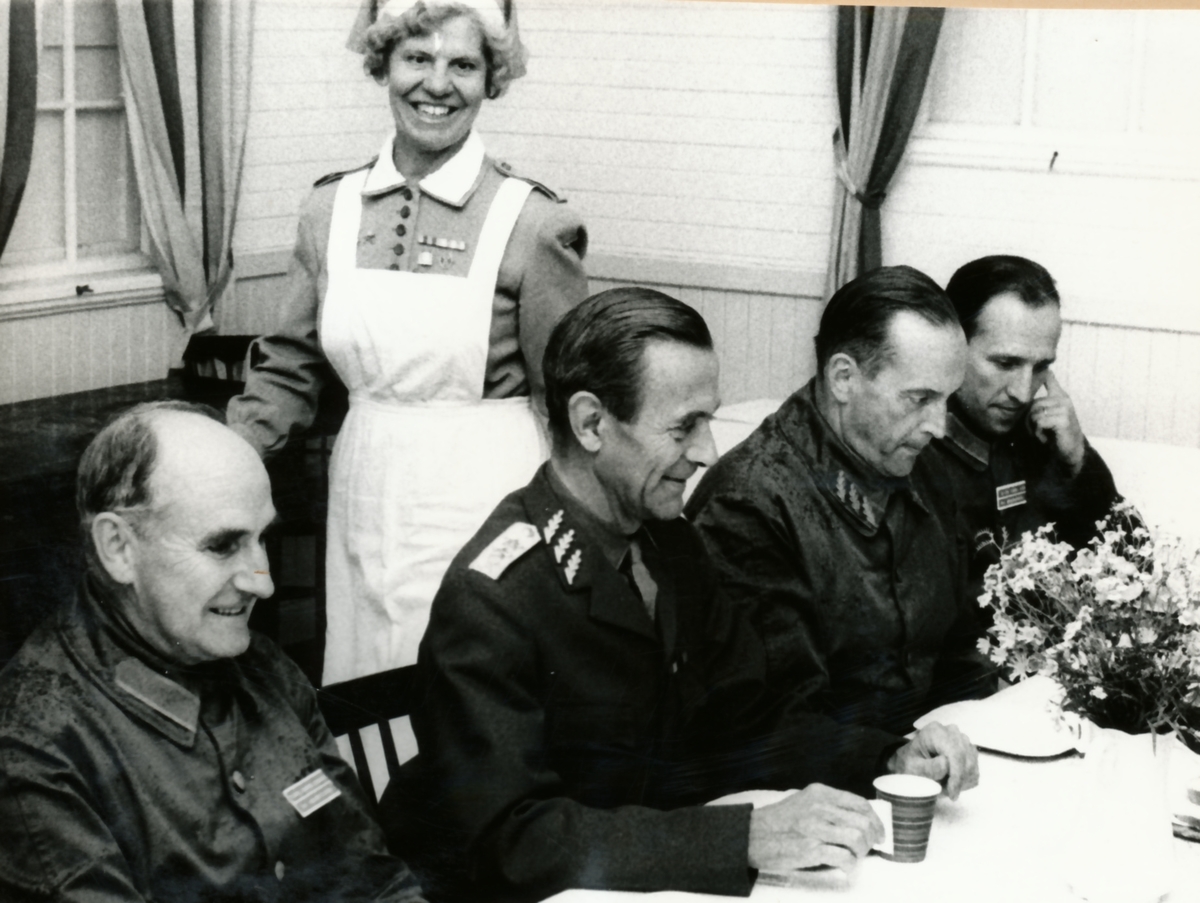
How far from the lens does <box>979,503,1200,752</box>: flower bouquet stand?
1900mm

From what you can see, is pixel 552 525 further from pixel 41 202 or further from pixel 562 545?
pixel 41 202

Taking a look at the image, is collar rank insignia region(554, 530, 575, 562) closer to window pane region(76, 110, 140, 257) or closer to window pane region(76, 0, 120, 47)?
window pane region(76, 110, 140, 257)

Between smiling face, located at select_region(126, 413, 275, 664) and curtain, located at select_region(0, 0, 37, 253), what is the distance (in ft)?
2.05

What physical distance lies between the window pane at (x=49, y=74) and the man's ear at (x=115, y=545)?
31.5 inches

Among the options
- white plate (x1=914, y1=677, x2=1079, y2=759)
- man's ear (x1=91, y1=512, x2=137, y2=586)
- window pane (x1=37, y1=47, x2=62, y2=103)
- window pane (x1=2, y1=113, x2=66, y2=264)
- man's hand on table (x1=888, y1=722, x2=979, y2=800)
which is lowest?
white plate (x1=914, y1=677, x2=1079, y2=759)

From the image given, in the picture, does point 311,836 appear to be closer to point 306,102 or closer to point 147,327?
point 147,327

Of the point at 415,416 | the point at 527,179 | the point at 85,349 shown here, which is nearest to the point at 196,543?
the point at 85,349

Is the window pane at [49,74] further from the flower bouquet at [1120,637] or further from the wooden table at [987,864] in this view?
the flower bouquet at [1120,637]

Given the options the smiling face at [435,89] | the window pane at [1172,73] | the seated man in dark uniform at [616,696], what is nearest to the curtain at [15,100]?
the smiling face at [435,89]

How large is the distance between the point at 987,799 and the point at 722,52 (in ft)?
4.86

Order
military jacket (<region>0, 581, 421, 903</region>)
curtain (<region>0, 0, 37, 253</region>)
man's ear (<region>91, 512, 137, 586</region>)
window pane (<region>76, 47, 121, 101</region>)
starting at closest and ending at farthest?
1. military jacket (<region>0, 581, 421, 903</region>)
2. man's ear (<region>91, 512, 137, 586</region>)
3. curtain (<region>0, 0, 37, 253</region>)
4. window pane (<region>76, 47, 121, 101</region>)

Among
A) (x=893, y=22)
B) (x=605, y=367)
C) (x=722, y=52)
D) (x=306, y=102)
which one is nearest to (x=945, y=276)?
(x=893, y=22)

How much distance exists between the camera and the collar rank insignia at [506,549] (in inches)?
83.1

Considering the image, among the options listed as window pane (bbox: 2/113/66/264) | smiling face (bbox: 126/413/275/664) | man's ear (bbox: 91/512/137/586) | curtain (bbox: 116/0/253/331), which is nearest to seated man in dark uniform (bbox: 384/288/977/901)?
smiling face (bbox: 126/413/275/664)
